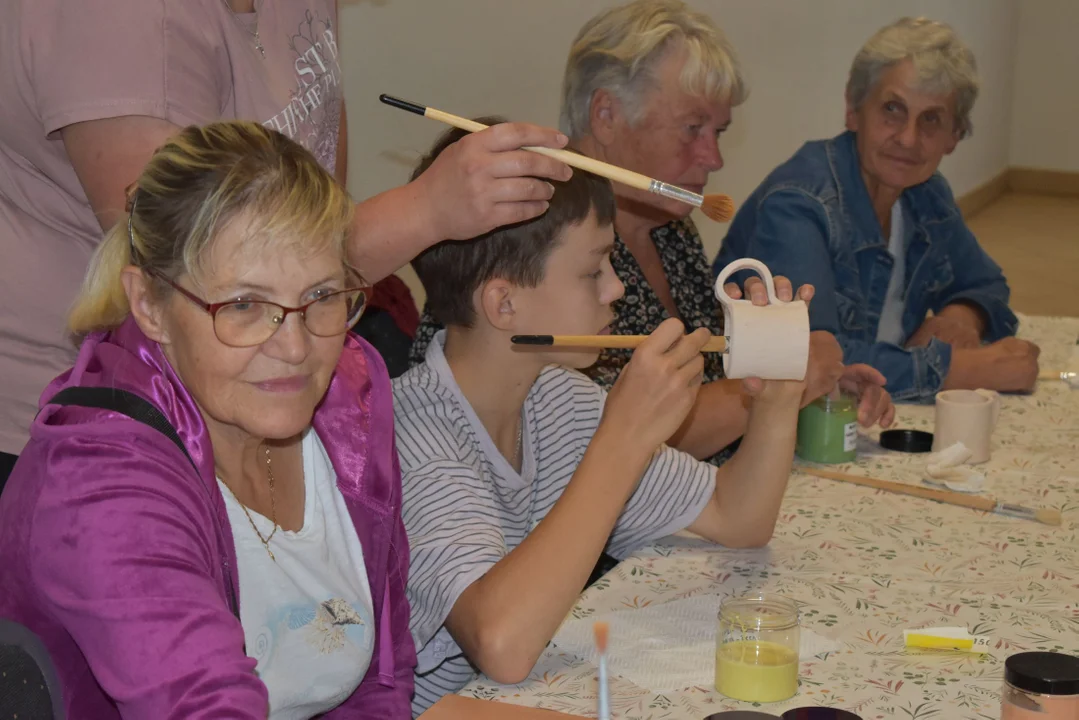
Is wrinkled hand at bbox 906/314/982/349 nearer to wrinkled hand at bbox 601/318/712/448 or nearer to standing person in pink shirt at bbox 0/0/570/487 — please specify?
wrinkled hand at bbox 601/318/712/448

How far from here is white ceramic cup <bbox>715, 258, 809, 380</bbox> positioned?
5.25 feet

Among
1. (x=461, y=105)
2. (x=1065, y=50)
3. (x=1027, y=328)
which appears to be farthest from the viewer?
(x=1065, y=50)

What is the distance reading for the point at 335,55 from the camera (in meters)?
1.91

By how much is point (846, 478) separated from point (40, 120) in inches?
51.7

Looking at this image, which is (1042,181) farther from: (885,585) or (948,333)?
(885,585)

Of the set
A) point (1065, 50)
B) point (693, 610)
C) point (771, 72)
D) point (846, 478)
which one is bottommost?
point (693, 610)

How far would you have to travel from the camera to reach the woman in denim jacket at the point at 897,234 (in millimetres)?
2543

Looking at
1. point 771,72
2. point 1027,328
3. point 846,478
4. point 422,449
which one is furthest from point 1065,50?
point 422,449

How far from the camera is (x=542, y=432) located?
189cm

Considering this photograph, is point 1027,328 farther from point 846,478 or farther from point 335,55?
point 335,55

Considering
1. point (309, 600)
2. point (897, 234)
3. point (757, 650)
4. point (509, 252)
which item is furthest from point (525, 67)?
point (757, 650)

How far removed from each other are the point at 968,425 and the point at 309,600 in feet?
3.98

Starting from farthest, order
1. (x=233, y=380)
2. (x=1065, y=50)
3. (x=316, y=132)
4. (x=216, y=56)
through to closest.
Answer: (x=1065, y=50), (x=316, y=132), (x=216, y=56), (x=233, y=380)

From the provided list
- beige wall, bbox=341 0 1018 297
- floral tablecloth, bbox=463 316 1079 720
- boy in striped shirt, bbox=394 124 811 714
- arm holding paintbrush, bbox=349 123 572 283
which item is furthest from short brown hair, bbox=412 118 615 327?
beige wall, bbox=341 0 1018 297
